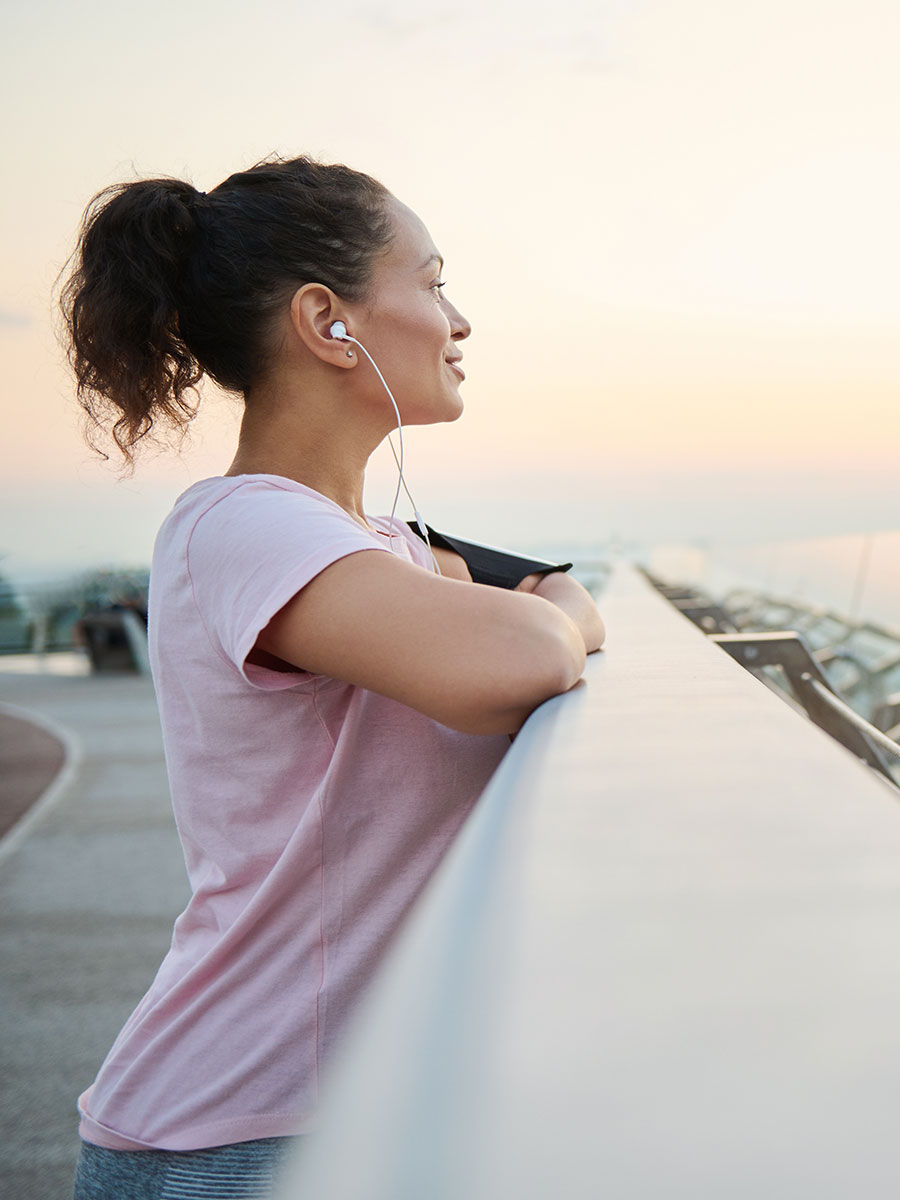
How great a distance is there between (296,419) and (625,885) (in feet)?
2.41

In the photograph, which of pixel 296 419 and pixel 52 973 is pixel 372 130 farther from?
pixel 52 973

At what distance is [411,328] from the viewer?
3.33 feet

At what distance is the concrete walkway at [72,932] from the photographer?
90.1 inches


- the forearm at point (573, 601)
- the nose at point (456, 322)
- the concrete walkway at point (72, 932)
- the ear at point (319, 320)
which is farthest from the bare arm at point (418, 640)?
the concrete walkway at point (72, 932)

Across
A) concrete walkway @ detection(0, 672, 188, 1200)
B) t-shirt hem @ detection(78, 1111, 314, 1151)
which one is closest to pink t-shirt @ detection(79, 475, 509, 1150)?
t-shirt hem @ detection(78, 1111, 314, 1151)

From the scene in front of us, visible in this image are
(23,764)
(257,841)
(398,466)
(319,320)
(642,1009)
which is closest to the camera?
(642,1009)

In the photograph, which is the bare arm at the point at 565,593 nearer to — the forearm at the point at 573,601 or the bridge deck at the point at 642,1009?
the forearm at the point at 573,601

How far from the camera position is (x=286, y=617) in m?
0.71

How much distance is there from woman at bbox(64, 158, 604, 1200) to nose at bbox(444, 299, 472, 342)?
4cm

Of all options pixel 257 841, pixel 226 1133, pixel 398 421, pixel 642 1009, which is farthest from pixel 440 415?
pixel 642 1009

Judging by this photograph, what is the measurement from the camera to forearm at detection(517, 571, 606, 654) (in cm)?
99

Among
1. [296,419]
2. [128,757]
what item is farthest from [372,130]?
[128,757]

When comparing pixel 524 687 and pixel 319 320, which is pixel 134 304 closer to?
pixel 319 320

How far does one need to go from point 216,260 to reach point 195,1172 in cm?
85
